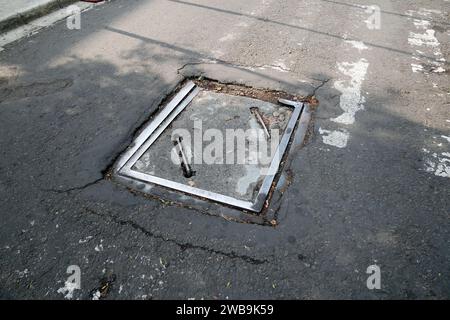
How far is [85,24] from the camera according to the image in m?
5.02

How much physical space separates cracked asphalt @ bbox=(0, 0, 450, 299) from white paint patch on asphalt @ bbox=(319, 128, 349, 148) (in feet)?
0.05

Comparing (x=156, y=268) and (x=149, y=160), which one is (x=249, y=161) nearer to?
(x=149, y=160)

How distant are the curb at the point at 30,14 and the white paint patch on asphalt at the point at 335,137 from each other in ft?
16.0

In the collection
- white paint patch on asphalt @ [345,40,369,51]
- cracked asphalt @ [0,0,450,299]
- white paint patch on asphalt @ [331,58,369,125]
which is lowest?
cracked asphalt @ [0,0,450,299]

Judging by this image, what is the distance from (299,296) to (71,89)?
128 inches

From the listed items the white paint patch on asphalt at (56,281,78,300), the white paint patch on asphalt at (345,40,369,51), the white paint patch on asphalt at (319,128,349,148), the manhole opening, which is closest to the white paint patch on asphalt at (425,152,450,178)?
the white paint patch on asphalt at (319,128,349,148)

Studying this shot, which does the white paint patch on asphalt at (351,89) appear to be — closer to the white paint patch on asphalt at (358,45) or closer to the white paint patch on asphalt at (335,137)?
the white paint patch on asphalt at (335,137)

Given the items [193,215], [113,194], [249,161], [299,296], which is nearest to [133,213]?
[113,194]

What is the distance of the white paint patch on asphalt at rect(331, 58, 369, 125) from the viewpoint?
3.38 meters

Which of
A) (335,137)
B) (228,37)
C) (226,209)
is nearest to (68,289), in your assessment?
(226,209)

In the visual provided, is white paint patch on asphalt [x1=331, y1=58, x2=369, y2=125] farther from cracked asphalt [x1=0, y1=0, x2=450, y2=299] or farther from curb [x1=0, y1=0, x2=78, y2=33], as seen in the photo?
curb [x1=0, y1=0, x2=78, y2=33]

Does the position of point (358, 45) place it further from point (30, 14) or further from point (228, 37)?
point (30, 14)

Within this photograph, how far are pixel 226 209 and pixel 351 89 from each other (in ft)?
7.42

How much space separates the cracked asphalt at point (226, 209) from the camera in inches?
83.7
